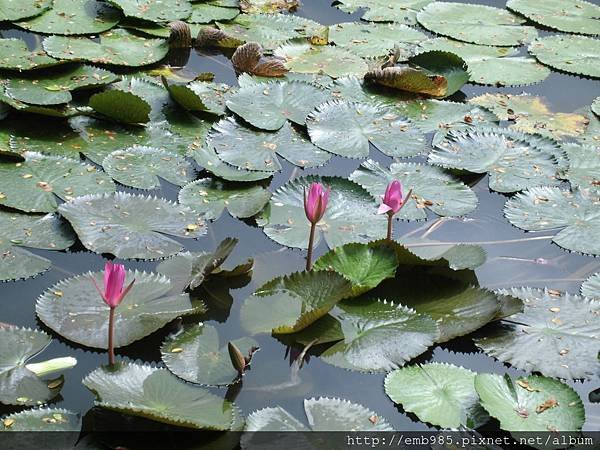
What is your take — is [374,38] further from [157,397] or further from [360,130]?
[157,397]

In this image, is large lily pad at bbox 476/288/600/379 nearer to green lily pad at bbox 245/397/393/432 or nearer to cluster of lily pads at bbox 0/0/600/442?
cluster of lily pads at bbox 0/0/600/442

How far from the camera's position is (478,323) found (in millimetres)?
1857

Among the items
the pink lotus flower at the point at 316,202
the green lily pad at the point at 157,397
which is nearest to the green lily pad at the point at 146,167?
the pink lotus flower at the point at 316,202

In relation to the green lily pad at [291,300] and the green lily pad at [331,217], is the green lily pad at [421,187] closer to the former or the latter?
the green lily pad at [331,217]

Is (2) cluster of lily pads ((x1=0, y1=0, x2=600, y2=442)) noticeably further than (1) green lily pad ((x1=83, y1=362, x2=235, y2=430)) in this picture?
Yes

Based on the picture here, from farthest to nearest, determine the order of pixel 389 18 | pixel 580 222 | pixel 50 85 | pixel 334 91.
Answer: pixel 389 18 < pixel 334 91 < pixel 50 85 < pixel 580 222

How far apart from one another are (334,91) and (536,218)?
37.0 inches

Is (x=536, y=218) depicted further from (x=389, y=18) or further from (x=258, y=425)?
(x=389, y=18)

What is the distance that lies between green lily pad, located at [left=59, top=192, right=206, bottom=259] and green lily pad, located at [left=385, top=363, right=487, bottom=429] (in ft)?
2.32

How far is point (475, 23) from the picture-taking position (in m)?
3.70

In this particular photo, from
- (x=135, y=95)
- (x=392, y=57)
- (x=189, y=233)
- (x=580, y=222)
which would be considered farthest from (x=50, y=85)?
(x=580, y=222)

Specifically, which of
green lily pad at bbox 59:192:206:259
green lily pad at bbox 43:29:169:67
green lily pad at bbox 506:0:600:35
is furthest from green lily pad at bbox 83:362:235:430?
green lily pad at bbox 506:0:600:35

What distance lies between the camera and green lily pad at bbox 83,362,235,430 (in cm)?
153

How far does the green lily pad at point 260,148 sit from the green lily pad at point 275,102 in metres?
0.05
